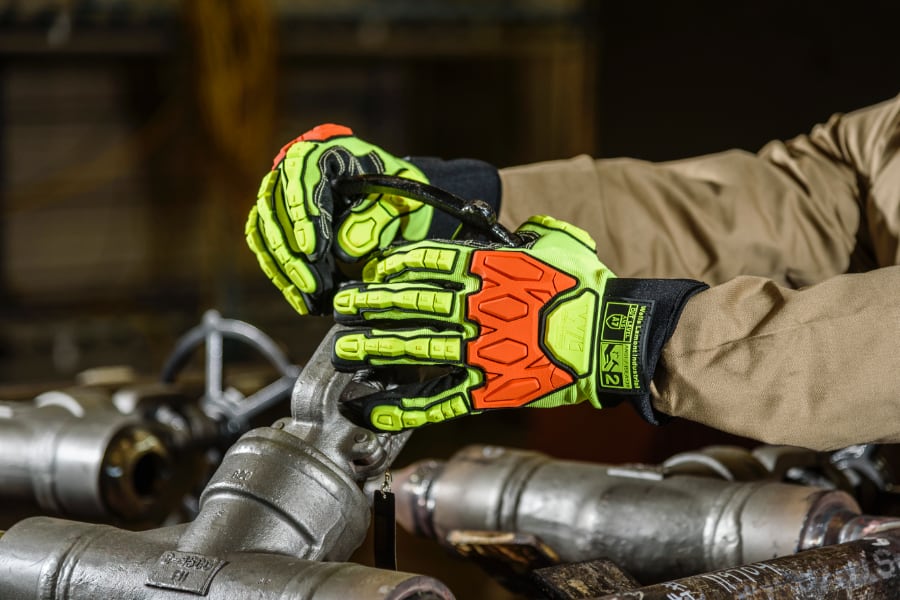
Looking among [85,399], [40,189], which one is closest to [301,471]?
[85,399]

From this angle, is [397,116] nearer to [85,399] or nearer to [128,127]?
[128,127]

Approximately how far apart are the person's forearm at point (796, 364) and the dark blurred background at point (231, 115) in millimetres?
1716

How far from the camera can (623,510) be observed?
4.14 feet

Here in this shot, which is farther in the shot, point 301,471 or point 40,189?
point 40,189

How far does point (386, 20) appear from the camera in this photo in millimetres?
4523

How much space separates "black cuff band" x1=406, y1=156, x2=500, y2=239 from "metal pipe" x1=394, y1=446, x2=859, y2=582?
0.99ft

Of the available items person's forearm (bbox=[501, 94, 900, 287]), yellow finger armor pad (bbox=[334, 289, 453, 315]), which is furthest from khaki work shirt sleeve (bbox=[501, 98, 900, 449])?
yellow finger armor pad (bbox=[334, 289, 453, 315])

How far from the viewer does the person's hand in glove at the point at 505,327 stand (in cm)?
100

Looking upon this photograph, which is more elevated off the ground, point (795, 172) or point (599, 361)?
point (795, 172)

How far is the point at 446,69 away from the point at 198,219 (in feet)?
4.87

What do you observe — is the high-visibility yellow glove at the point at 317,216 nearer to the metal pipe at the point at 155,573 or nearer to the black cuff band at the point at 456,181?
the black cuff band at the point at 456,181

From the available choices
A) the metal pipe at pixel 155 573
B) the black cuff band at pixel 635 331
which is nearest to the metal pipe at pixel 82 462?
the metal pipe at pixel 155 573

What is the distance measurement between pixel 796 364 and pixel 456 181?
1.67ft

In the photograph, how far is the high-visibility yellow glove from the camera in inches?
46.2
